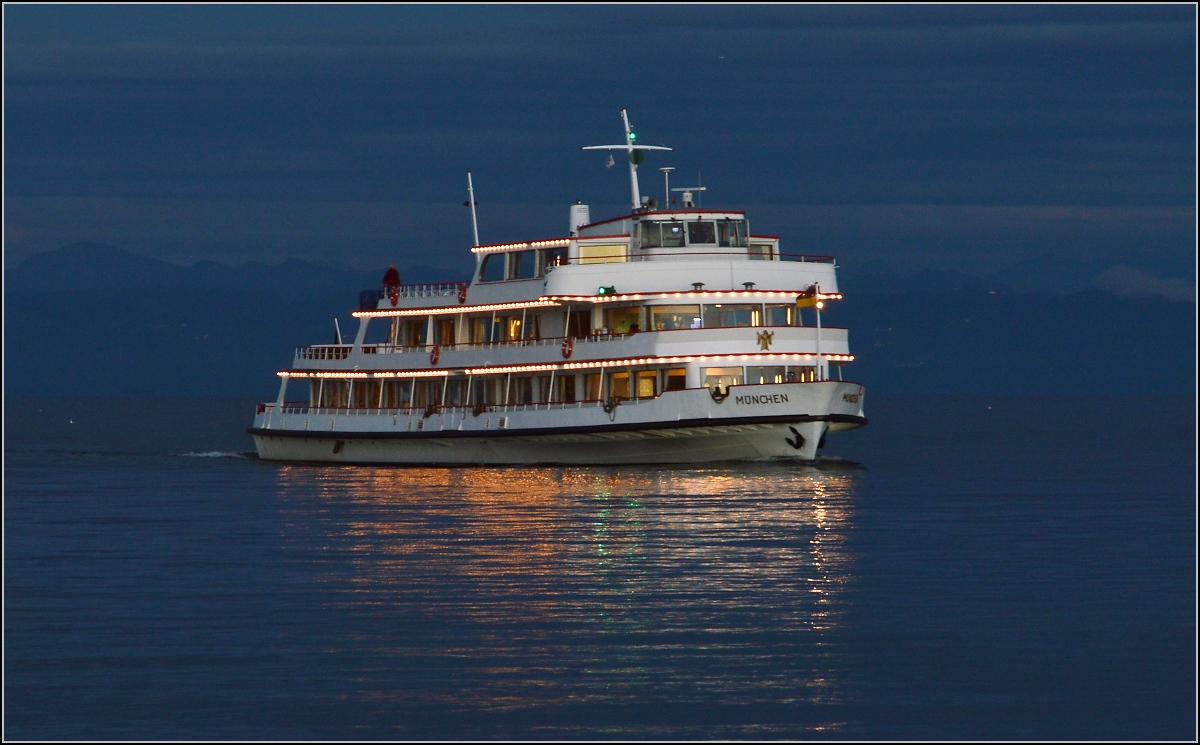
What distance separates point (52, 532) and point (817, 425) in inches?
881

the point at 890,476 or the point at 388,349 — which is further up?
the point at 388,349

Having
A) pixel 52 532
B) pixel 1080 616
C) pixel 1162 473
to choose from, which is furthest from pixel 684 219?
pixel 1080 616

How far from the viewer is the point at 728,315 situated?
57.1 m

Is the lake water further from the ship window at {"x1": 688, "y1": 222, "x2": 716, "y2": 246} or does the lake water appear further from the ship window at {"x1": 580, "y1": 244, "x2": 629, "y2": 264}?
the ship window at {"x1": 688, "y1": 222, "x2": 716, "y2": 246}

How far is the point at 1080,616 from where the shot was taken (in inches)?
1102

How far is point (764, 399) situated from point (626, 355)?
4537 mm

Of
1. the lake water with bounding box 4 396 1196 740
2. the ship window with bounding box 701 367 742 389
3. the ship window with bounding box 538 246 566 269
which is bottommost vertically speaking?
the lake water with bounding box 4 396 1196 740

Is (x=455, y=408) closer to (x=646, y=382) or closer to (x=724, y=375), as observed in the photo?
(x=646, y=382)

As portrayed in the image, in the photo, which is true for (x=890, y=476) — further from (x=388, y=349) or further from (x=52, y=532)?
(x=52, y=532)

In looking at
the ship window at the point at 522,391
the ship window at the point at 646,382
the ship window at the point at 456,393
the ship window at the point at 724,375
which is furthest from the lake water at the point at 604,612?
the ship window at the point at 456,393

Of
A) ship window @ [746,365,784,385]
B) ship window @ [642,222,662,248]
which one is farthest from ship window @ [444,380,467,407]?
ship window @ [746,365,784,385]

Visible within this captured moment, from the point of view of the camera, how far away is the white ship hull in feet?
177

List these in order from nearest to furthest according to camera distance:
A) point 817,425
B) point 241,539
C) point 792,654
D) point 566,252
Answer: point 792,654
point 241,539
point 817,425
point 566,252

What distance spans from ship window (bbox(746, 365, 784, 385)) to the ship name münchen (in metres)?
1.47
